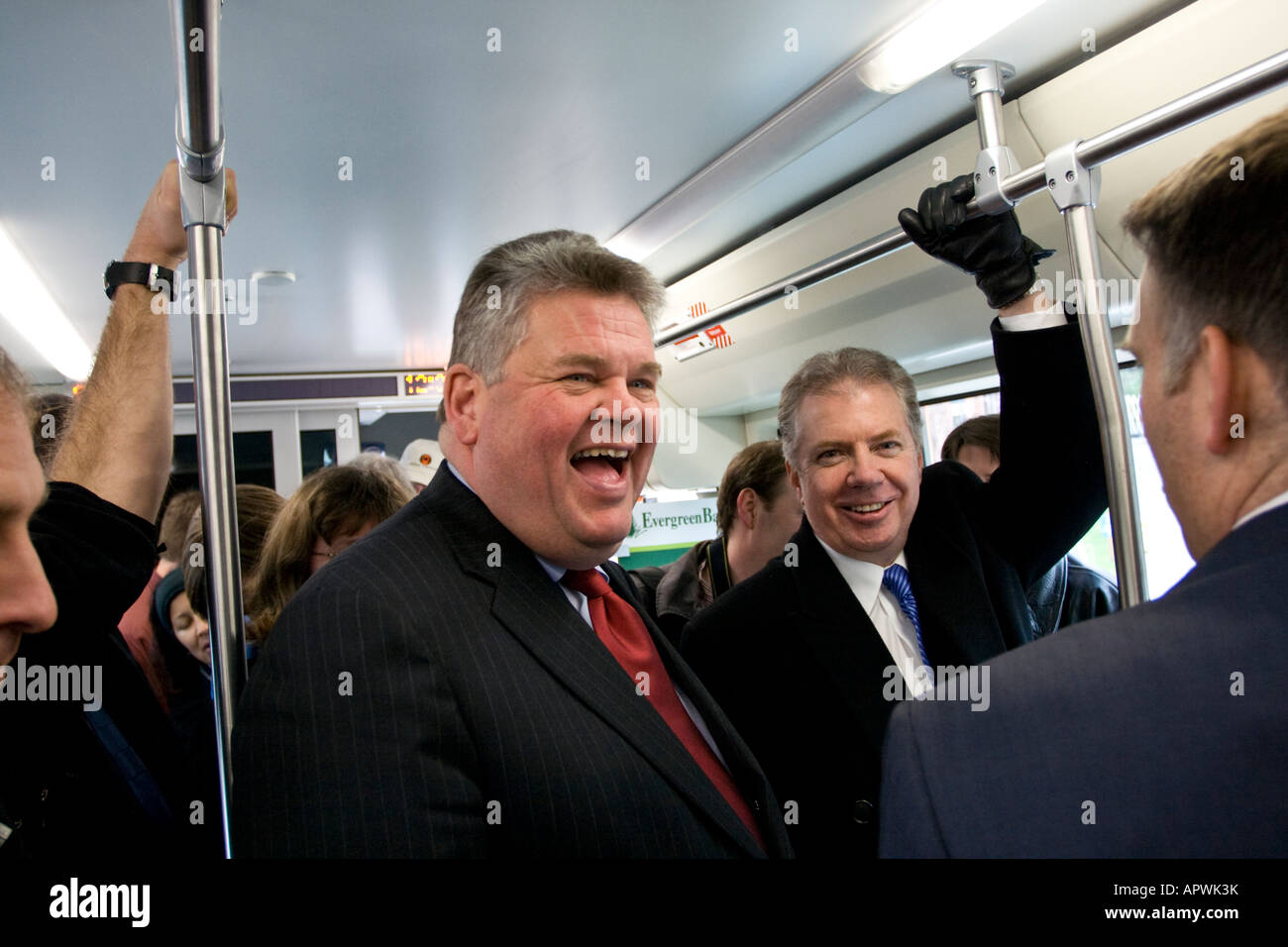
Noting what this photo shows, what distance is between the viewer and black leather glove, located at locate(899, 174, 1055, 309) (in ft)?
5.39

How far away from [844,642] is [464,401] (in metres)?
0.90

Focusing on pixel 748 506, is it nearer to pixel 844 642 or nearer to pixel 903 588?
pixel 903 588

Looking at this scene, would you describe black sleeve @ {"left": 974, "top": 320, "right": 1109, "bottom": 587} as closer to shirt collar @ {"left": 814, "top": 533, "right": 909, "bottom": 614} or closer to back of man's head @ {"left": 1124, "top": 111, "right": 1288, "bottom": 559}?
shirt collar @ {"left": 814, "top": 533, "right": 909, "bottom": 614}

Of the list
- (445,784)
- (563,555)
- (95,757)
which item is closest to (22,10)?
(95,757)

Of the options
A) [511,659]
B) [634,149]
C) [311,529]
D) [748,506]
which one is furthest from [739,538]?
[511,659]

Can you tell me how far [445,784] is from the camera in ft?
3.02

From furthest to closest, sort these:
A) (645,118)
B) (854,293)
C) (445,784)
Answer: (854,293) → (645,118) → (445,784)

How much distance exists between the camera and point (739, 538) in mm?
3139

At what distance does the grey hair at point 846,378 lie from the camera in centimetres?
179

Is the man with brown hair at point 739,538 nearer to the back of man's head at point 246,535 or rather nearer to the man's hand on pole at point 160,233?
the back of man's head at point 246,535

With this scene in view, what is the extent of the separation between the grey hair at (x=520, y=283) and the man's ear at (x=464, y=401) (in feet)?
0.06

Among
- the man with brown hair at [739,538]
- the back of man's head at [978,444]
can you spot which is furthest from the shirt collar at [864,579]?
the back of man's head at [978,444]
